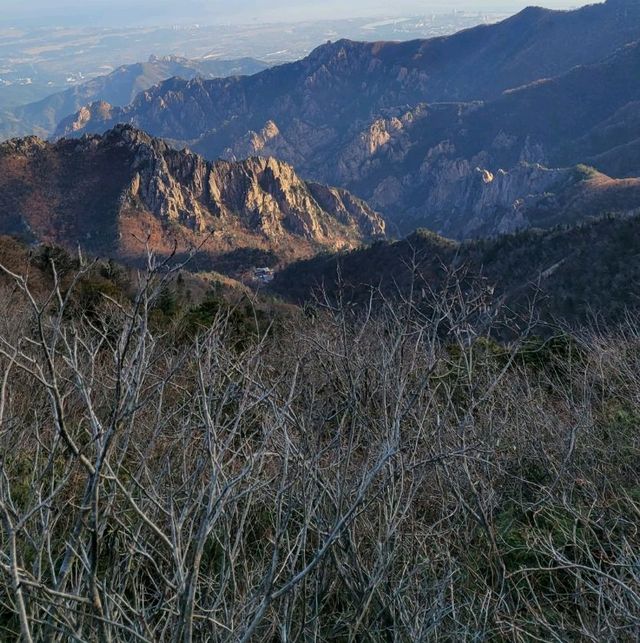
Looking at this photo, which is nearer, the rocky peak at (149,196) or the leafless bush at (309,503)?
the leafless bush at (309,503)

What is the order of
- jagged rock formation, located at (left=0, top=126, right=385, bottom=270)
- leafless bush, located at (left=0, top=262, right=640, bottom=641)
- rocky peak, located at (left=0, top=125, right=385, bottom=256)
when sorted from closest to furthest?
leafless bush, located at (left=0, top=262, right=640, bottom=641) → jagged rock formation, located at (left=0, top=126, right=385, bottom=270) → rocky peak, located at (left=0, top=125, right=385, bottom=256)

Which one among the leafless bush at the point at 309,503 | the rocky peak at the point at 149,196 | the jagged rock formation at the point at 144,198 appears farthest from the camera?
the rocky peak at the point at 149,196

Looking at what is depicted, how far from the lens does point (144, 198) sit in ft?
306

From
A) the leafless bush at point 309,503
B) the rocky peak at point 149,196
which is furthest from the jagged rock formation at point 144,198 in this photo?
the leafless bush at point 309,503

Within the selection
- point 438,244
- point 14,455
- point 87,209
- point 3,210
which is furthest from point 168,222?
point 14,455

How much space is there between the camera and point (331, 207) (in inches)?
5108

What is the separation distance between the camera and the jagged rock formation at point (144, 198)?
3268 inches

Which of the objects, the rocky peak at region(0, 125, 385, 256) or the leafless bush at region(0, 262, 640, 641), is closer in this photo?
the leafless bush at region(0, 262, 640, 641)

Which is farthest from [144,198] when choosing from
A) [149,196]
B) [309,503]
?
[309,503]

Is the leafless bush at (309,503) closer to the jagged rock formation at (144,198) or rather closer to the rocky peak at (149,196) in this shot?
the rocky peak at (149,196)

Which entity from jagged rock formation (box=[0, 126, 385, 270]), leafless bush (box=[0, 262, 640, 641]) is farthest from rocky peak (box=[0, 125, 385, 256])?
leafless bush (box=[0, 262, 640, 641])

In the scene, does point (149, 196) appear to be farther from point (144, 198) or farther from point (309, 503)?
point (309, 503)

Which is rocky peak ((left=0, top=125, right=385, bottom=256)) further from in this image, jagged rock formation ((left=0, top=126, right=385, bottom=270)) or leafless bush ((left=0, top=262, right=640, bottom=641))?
leafless bush ((left=0, top=262, right=640, bottom=641))

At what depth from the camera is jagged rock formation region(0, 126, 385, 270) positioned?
8300 centimetres
